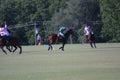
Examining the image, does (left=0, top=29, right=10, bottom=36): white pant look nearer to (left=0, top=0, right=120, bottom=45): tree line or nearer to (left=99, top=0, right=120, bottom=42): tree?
(left=0, top=0, right=120, bottom=45): tree line

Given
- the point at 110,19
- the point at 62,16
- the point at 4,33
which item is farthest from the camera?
the point at 62,16

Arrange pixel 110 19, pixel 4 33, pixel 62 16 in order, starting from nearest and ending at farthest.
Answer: pixel 4 33 < pixel 110 19 < pixel 62 16

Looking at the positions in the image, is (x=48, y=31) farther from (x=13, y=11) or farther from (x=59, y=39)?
(x=59, y=39)

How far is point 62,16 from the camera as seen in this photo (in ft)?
277

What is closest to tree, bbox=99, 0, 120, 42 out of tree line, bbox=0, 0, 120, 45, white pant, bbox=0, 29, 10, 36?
tree line, bbox=0, 0, 120, 45

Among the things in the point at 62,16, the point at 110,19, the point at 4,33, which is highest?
the point at 4,33

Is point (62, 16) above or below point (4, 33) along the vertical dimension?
below

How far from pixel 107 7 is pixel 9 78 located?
67.3 metres

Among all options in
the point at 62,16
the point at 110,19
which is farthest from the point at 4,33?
the point at 62,16

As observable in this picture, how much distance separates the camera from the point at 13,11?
97.1 meters

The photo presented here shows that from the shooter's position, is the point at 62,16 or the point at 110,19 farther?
the point at 62,16

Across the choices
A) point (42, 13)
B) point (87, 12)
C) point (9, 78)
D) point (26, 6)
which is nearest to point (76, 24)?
point (87, 12)

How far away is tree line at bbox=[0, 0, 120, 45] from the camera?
79562 mm

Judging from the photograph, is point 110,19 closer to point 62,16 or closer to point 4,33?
point 62,16
